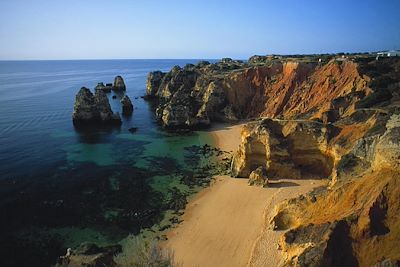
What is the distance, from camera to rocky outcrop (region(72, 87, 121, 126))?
6128 centimetres

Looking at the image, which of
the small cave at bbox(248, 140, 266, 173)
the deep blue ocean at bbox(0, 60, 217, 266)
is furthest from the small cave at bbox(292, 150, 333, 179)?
the deep blue ocean at bbox(0, 60, 217, 266)

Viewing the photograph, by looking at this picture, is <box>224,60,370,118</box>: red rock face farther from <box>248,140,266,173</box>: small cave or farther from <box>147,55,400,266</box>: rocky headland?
<box>248,140,266,173</box>: small cave

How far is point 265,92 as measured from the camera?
6419cm

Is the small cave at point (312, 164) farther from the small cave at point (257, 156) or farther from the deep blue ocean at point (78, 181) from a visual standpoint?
the deep blue ocean at point (78, 181)

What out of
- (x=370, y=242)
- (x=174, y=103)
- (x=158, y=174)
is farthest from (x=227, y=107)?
(x=370, y=242)

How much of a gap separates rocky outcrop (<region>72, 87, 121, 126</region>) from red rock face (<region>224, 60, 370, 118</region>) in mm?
23262

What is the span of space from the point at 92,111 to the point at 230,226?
43765mm

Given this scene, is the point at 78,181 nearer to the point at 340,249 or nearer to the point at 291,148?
the point at 291,148

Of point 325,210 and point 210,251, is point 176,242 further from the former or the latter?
point 325,210

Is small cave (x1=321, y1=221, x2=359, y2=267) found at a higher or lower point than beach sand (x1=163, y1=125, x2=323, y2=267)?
higher

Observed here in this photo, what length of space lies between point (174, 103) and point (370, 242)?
152 ft

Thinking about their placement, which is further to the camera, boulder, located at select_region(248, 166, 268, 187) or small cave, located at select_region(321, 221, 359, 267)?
boulder, located at select_region(248, 166, 268, 187)

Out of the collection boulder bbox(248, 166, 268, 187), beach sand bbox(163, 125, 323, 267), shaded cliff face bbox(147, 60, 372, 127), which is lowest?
beach sand bbox(163, 125, 323, 267)

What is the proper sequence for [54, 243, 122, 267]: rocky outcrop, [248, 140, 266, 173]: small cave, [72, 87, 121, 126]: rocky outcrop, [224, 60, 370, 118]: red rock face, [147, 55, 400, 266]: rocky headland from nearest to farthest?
[54, 243, 122, 267]: rocky outcrop, [147, 55, 400, 266]: rocky headland, [248, 140, 266, 173]: small cave, [224, 60, 370, 118]: red rock face, [72, 87, 121, 126]: rocky outcrop
